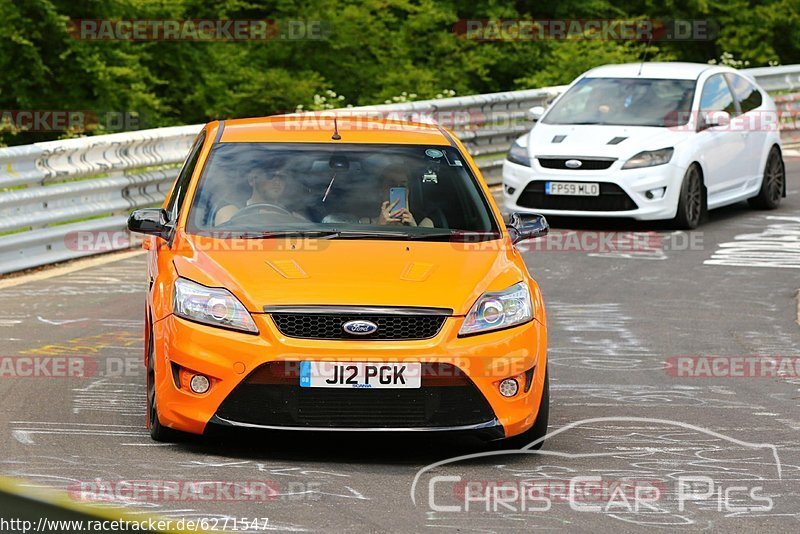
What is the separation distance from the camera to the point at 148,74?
3072cm

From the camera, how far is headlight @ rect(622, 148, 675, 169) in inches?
628

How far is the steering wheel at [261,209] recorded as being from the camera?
7.82 meters

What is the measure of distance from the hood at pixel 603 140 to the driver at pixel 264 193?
27.5 feet

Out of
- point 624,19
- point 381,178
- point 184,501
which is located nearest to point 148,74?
point 624,19

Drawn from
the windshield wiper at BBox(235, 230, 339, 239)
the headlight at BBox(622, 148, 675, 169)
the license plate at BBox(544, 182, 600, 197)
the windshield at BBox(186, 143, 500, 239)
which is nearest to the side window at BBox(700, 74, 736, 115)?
the headlight at BBox(622, 148, 675, 169)

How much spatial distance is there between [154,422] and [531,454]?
1680 mm

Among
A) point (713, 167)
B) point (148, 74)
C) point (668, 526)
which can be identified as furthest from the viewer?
point (148, 74)

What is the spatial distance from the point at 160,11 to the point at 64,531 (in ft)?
99.0

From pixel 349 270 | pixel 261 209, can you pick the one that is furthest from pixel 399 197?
pixel 349 270

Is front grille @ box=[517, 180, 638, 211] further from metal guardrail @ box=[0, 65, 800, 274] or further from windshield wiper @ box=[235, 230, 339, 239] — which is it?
windshield wiper @ box=[235, 230, 339, 239]

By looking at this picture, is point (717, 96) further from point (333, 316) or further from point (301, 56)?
point (301, 56)

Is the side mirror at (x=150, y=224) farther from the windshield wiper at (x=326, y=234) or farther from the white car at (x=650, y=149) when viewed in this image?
the white car at (x=650, y=149)

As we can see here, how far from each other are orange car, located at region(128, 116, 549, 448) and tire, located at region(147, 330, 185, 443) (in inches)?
0.5

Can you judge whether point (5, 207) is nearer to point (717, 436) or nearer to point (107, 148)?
point (107, 148)
